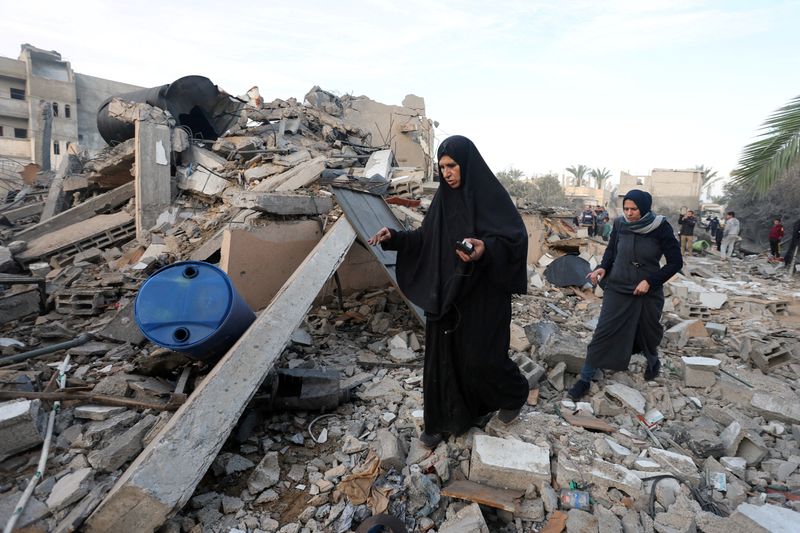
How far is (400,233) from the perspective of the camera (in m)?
2.72

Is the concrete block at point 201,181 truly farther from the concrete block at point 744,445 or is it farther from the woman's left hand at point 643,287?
the concrete block at point 744,445

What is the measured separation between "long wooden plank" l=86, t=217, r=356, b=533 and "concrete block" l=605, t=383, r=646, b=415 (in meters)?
2.42

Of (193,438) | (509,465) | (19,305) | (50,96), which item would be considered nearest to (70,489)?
(193,438)

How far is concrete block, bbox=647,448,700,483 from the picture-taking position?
2.48 m

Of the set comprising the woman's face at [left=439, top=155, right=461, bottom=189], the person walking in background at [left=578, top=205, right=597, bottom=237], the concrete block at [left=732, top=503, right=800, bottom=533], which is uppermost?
the woman's face at [left=439, top=155, right=461, bottom=189]

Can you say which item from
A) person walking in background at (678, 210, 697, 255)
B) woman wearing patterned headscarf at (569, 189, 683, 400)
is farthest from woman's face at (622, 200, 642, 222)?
person walking in background at (678, 210, 697, 255)

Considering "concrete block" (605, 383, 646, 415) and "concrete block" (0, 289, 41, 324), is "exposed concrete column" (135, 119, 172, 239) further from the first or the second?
"concrete block" (605, 383, 646, 415)

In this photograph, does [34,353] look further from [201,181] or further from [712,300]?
[712,300]

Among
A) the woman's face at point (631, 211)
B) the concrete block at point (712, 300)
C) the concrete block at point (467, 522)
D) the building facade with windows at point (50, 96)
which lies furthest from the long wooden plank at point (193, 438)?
the building facade with windows at point (50, 96)

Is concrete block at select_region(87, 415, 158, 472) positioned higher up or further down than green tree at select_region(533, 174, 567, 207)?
further down

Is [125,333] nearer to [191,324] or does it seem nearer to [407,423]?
[191,324]

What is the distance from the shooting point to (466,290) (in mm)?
2436

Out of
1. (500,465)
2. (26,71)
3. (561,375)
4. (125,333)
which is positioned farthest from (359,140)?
(26,71)

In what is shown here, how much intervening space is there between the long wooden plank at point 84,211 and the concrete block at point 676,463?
888cm
